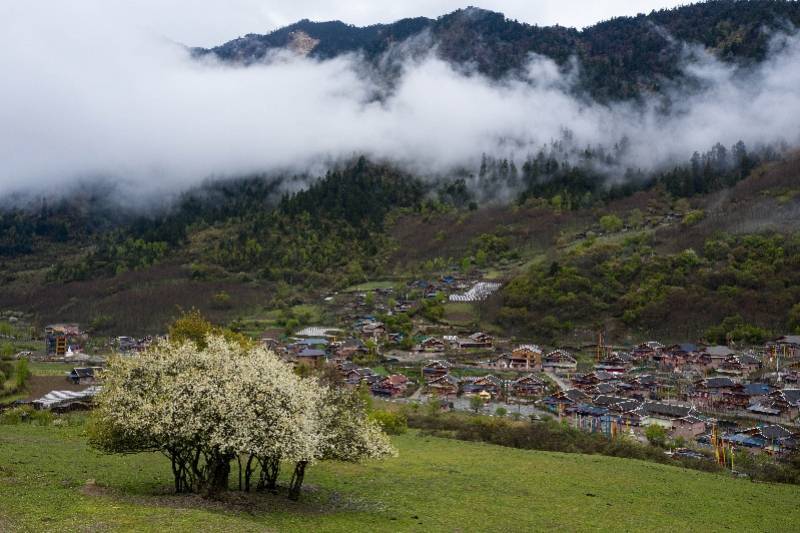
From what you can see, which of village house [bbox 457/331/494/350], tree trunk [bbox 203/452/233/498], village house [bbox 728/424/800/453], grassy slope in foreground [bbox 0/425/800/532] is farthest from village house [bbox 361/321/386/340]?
tree trunk [bbox 203/452/233/498]

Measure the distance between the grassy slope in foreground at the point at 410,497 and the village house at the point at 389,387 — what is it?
32.2 metres

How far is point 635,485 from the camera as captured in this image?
116 feet

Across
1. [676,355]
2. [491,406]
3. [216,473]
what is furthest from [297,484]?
[676,355]

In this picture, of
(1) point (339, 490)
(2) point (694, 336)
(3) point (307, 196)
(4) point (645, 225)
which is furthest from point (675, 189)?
(1) point (339, 490)

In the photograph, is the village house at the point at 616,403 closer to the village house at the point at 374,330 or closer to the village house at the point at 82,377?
the village house at the point at 374,330

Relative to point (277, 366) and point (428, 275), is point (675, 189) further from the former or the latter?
point (277, 366)

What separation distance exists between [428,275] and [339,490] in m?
118

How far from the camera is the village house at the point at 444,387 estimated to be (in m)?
76.3

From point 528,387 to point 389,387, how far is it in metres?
16.4

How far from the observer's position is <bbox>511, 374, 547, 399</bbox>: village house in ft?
248

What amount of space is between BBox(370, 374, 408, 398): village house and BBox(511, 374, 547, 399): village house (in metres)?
13.1

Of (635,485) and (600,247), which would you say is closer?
(635,485)

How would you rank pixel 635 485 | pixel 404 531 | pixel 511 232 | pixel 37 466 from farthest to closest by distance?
pixel 511 232 < pixel 635 485 < pixel 37 466 < pixel 404 531

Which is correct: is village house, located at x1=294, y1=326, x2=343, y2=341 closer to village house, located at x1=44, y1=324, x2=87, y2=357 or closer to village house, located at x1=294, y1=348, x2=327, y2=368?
village house, located at x1=294, y1=348, x2=327, y2=368
